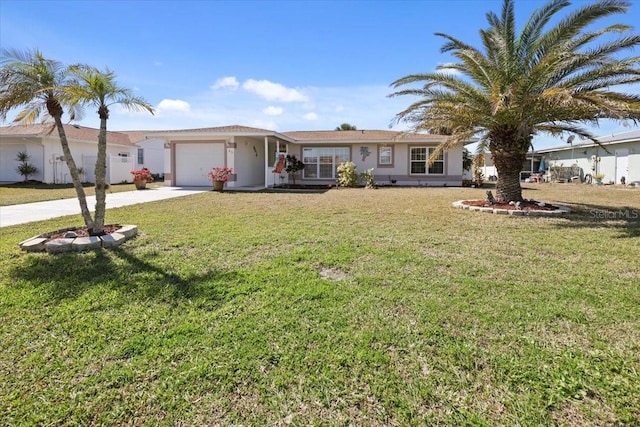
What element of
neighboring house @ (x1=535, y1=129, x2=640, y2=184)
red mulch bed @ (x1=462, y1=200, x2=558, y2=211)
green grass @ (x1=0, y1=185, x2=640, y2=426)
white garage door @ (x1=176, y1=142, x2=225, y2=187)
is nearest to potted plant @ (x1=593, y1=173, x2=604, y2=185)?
neighboring house @ (x1=535, y1=129, x2=640, y2=184)

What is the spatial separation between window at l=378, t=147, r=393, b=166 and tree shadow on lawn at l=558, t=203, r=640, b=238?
41.4 feet

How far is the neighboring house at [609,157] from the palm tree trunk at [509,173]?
42.7 ft

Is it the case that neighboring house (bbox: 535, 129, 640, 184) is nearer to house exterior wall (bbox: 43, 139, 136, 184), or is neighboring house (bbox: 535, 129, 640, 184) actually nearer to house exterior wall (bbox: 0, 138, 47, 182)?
house exterior wall (bbox: 43, 139, 136, 184)

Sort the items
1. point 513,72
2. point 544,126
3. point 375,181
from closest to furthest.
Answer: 1. point 513,72
2. point 544,126
3. point 375,181

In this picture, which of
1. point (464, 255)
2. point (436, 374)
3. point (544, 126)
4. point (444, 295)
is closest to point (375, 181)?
point (544, 126)

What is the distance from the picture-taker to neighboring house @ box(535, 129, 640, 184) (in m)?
23.1

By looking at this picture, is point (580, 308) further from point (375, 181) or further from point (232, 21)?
point (375, 181)

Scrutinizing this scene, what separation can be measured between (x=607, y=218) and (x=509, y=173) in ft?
8.86

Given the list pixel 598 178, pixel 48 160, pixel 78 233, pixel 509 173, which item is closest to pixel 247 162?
pixel 48 160

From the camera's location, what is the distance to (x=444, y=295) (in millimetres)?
3926

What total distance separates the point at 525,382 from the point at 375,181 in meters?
20.8

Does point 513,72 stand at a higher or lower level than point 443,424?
higher

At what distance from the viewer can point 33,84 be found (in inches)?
224

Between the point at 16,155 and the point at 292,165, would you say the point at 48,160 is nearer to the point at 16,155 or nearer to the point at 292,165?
the point at 16,155
